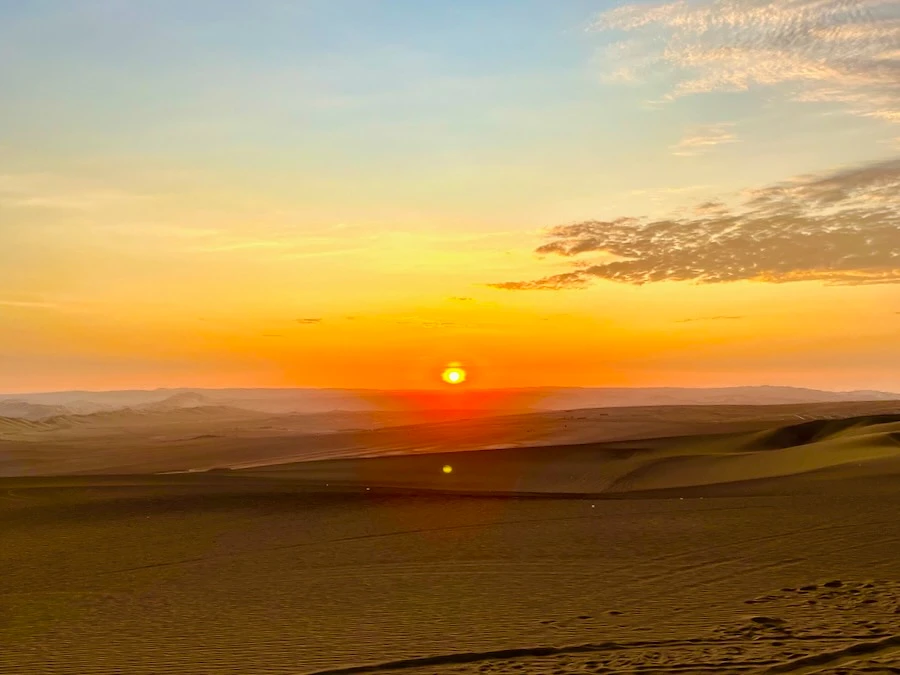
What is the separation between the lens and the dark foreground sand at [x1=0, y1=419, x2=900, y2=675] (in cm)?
1101

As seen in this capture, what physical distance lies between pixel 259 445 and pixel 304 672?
5857 cm

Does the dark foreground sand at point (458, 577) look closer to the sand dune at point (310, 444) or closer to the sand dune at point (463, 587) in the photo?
the sand dune at point (463, 587)

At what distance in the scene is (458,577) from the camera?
53.3 feet

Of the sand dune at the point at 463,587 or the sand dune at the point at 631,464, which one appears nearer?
the sand dune at the point at 463,587

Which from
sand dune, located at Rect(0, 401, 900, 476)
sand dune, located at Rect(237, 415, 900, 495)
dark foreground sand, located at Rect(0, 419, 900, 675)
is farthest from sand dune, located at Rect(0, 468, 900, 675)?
sand dune, located at Rect(0, 401, 900, 476)

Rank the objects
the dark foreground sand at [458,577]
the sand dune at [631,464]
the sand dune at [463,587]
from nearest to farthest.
A: the sand dune at [463,587] → the dark foreground sand at [458,577] → the sand dune at [631,464]

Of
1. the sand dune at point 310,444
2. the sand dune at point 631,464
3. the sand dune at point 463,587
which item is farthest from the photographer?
the sand dune at point 310,444

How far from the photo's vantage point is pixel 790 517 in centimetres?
2155

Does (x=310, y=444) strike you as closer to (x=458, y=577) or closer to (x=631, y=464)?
(x=631, y=464)

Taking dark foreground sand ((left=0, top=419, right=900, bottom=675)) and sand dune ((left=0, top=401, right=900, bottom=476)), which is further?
sand dune ((left=0, top=401, right=900, bottom=476))

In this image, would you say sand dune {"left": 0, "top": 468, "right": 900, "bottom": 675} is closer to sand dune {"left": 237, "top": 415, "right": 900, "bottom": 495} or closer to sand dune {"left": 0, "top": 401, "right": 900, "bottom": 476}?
sand dune {"left": 237, "top": 415, "right": 900, "bottom": 495}

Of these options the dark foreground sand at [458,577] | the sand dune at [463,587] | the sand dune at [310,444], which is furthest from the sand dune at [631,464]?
the sand dune at [310,444]

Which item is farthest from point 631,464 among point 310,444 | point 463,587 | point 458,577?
point 310,444

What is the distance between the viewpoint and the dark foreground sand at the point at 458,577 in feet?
36.1
